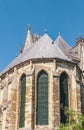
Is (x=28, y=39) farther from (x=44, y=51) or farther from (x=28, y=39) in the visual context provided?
(x=44, y=51)

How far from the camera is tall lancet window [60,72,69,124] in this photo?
25839 millimetres

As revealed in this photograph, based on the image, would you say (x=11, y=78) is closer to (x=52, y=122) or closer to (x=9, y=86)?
(x=9, y=86)

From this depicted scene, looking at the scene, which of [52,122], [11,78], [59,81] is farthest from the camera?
[11,78]

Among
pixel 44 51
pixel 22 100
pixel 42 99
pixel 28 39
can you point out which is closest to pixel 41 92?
pixel 42 99

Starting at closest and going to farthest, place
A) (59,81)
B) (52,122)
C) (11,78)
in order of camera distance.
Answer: (52,122)
(59,81)
(11,78)

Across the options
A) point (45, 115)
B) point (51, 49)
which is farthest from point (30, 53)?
point (45, 115)

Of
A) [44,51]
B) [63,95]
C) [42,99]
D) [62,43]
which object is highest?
[62,43]

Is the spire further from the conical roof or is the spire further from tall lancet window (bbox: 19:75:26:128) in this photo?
tall lancet window (bbox: 19:75:26:128)

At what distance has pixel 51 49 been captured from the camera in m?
28.7

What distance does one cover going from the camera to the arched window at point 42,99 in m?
25.5

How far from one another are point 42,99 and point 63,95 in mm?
1778

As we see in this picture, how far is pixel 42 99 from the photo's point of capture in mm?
26203

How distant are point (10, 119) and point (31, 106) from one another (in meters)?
2.19

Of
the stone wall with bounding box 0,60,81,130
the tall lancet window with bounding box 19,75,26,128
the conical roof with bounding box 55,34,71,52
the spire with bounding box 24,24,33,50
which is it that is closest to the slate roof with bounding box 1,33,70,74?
the stone wall with bounding box 0,60,81,130
